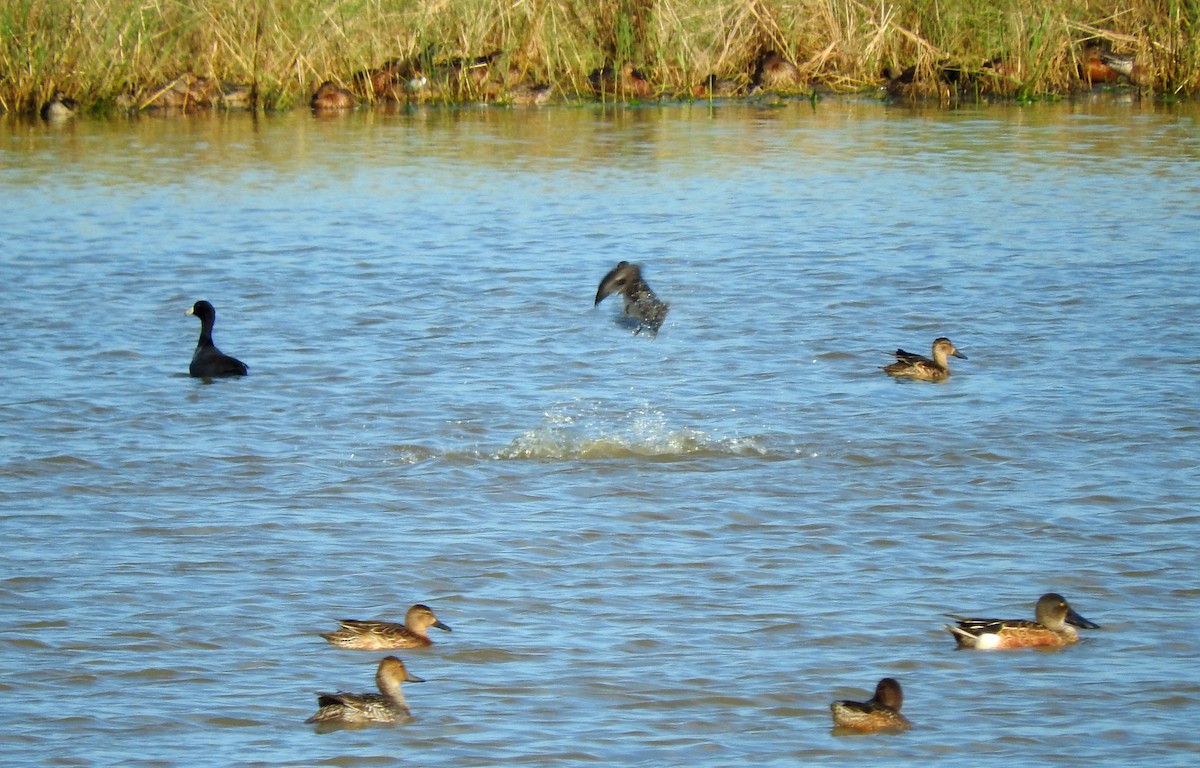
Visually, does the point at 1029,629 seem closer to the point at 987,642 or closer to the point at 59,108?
the point at 987,642

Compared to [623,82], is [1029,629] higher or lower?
lower

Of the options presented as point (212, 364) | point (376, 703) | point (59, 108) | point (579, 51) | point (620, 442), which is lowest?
point (376, 703)

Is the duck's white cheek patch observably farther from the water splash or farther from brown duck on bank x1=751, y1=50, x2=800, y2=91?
brown duck on bank x1=751, y1=50, x2=800, y2=91

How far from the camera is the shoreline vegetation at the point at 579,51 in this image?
22.7 m

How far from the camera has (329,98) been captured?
23969 millimetres

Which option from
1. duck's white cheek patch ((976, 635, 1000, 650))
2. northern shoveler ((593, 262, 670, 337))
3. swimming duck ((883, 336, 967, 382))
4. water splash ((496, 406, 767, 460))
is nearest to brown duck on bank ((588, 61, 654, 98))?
northern shoveler ((593, 262, 670, 337))

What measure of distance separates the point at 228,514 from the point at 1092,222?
9.77 metres

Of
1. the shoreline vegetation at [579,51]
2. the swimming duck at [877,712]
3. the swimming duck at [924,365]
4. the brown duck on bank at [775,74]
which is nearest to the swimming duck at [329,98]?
the shoreline vegetation at [579,51]

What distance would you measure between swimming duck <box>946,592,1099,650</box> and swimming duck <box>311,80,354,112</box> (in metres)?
18.9

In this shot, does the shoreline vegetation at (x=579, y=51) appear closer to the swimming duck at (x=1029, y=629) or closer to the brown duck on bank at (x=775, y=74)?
the brown duck on bank at (x=775, y=74)

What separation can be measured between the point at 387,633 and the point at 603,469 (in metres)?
2.65

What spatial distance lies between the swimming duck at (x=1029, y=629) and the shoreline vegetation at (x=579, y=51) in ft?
56.6

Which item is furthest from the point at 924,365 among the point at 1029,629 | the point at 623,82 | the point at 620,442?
the point at 623,82

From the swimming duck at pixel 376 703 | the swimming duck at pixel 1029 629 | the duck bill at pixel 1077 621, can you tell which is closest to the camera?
the swimming duck at pixel 376 703
